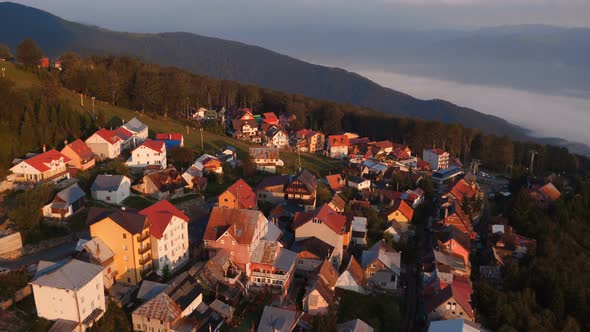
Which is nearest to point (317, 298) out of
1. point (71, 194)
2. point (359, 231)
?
point (359, 231)

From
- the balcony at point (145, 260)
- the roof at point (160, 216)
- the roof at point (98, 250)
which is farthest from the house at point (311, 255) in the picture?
the roof at point (98, 250)

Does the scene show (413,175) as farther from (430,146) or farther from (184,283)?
(184,283)

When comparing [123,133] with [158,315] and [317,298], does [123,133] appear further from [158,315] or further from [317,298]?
[317,298]

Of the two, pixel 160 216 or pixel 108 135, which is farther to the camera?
pixel 108 135

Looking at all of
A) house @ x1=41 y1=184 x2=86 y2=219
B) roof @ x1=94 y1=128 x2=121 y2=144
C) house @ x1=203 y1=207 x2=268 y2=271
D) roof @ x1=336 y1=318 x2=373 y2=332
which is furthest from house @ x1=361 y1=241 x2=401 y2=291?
roof @ x1=94 y1=128 x2=121 y2=144

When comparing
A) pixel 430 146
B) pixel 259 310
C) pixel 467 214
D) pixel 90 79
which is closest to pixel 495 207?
pixel 467 214

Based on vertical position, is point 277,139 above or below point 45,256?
above

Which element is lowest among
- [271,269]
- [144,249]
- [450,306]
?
[450,306]

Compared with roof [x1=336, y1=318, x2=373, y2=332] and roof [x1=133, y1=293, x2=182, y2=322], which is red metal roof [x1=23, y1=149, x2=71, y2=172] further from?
roof [x1=336, y1=318, x2=373, y2=332]

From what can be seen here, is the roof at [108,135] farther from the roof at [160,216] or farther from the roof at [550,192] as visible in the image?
the roof at [550,192]
